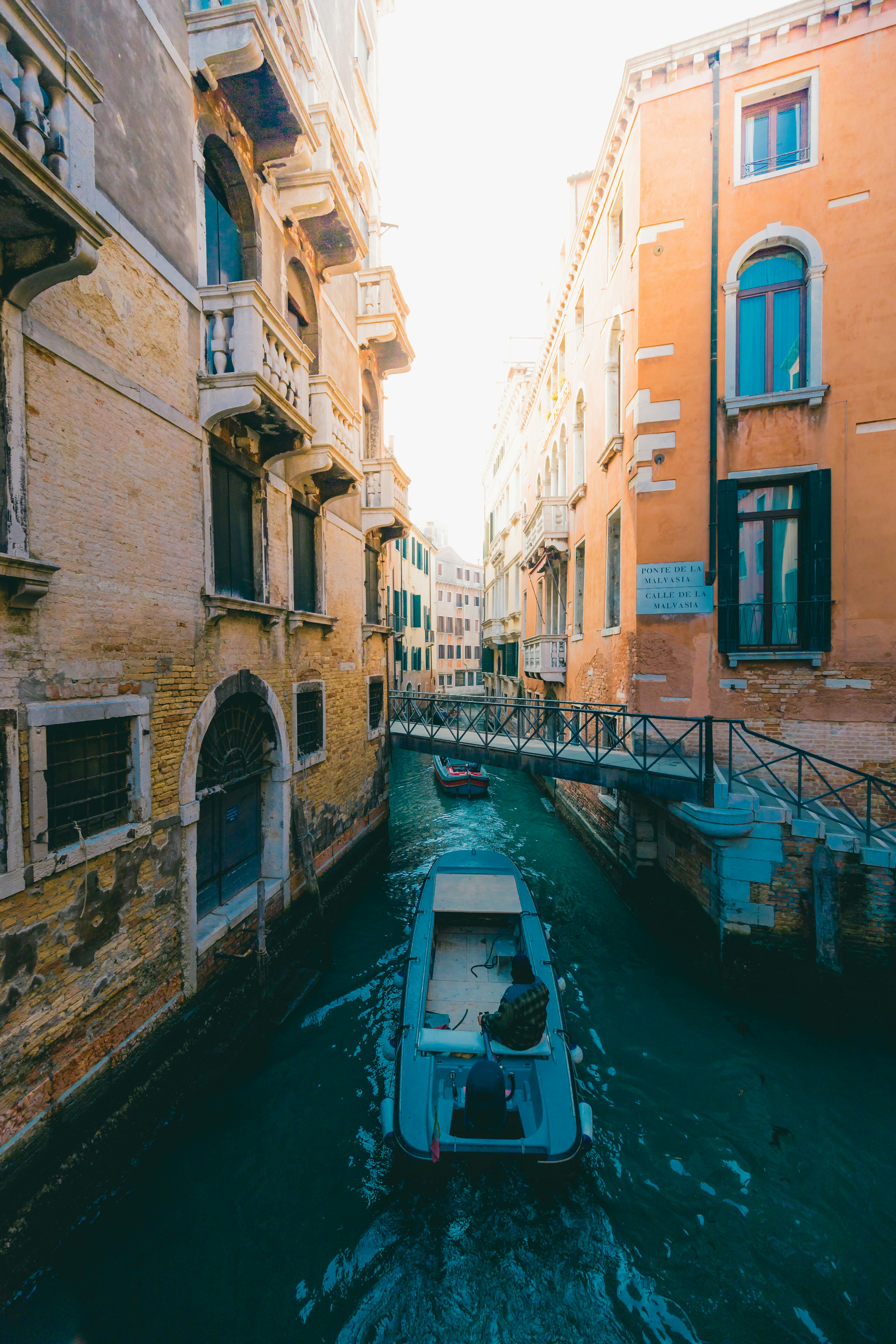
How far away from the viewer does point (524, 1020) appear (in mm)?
5141

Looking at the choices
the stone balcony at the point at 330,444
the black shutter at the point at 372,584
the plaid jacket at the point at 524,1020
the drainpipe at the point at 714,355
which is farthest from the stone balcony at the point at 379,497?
the plaid jacket at the point at 524,1020

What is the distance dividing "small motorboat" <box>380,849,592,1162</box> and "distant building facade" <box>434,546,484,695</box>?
32778mm

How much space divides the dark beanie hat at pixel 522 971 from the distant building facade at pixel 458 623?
3392cm

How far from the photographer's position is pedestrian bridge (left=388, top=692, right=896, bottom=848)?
23.9 ft

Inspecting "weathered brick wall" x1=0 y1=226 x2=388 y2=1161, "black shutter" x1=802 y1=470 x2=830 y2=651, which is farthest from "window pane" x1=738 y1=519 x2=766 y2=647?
"weathered brick wall" x1=0 y1=226 x2=388 y2=1161

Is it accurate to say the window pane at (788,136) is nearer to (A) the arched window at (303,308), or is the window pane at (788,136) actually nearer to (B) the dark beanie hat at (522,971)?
(A) the arched window at (303,308)

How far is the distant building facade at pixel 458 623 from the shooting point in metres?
43.3

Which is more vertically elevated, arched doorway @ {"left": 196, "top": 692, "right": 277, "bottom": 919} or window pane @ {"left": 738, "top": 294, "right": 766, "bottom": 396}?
window pane @ {"left": 738, "top": 294, "right": 766, "bottom": 396}

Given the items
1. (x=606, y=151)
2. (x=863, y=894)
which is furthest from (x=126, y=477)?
(x=606, y=151)

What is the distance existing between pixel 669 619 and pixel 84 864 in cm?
833

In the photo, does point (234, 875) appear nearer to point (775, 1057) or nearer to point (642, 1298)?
point (642, 1298)

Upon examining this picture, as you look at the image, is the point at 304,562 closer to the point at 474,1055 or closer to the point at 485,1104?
the point at 474,1055

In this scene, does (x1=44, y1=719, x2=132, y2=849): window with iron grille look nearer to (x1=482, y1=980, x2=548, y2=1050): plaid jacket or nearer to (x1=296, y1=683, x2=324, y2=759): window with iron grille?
(x1=296, y1=683, x2=324, y2=759): window with iron grille

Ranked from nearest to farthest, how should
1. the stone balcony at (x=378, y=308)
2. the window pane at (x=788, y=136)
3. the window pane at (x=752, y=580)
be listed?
the window pane at (x=788, y=136), the window pane at (x=752, y=580), the stone balcony at (x=378, y=308)
